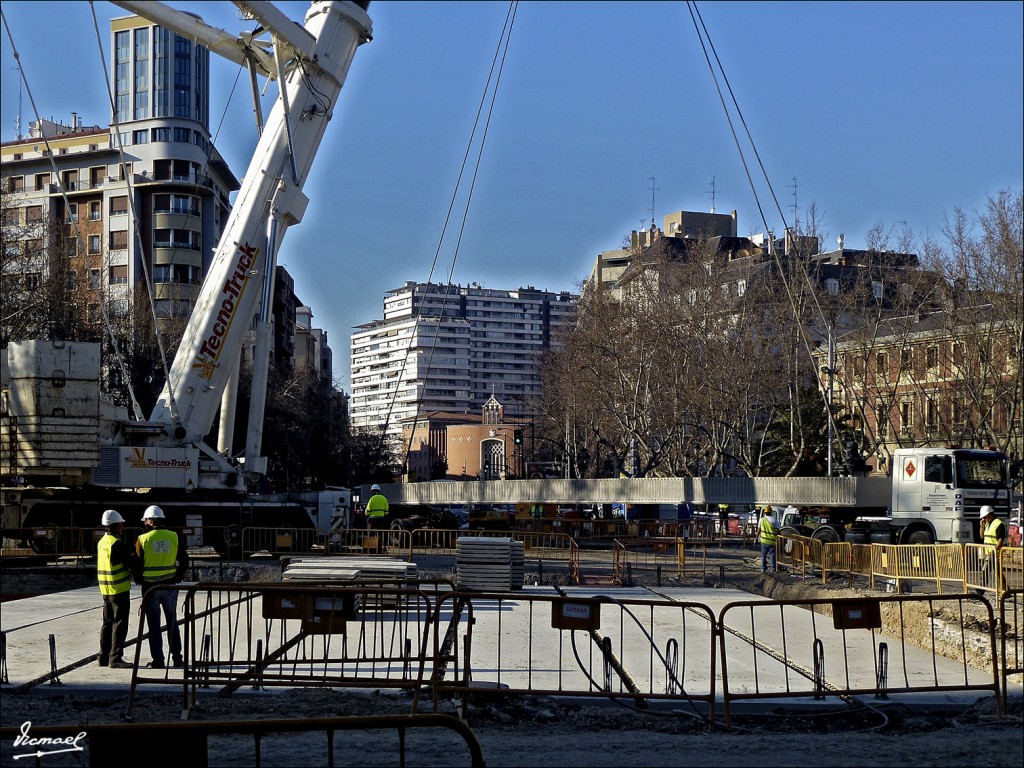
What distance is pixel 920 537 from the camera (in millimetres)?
27875

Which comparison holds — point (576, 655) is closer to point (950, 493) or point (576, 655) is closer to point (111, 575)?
point (111, 575)

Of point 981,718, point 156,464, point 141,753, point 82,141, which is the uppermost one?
point 82,141

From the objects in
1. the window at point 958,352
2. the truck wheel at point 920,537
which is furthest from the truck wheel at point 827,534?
the window at point 958,352

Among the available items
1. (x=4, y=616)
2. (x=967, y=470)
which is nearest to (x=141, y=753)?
(x=4, y=616)

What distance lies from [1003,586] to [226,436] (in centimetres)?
1622

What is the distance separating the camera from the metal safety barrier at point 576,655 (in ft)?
34.1

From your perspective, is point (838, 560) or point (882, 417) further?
point (882, 417)

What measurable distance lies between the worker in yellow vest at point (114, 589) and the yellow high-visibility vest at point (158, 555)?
7.8 inches

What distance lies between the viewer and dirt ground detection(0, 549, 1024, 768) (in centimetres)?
852

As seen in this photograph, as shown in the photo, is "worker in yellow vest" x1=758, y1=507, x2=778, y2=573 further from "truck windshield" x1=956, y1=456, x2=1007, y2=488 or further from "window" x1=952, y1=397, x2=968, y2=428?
"window" x1=952, y1=397, x2=968, y2=428

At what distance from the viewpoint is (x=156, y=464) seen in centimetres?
2488

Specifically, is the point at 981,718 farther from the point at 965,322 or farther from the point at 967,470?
the point at 965,322

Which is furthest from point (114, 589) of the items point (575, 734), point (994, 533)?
point (994, 533)

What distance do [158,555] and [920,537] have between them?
20.6m
